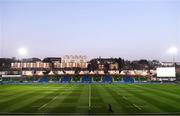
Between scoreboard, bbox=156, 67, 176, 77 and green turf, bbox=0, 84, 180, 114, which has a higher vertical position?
scoreboard, bbox=156, 67, 176, 77

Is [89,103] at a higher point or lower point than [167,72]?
lower

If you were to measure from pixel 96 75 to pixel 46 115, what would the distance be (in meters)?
158

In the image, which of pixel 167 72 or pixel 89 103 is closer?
pixel 89 103

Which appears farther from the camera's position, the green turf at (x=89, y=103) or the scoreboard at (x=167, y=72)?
the scoreboard at (x=167, y=72)

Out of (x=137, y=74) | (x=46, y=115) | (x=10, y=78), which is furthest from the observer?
(x=137, y=74)

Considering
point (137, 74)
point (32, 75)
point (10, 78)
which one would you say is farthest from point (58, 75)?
point (137, 74)

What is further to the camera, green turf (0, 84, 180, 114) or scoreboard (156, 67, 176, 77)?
scoreboard (156, 67, 176, 77)

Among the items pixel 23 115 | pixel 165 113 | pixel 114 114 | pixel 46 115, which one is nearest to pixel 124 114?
pixel 114 114

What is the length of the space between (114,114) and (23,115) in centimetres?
790

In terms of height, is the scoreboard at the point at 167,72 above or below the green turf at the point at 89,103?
above

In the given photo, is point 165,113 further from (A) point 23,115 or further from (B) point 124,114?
(A) point 23,115

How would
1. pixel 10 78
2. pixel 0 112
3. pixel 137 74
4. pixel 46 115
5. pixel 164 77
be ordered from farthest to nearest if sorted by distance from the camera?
pixel 137 74 < pixel 10 78 < pixel 164 77 < pixel 0 112 < pixel 46 115

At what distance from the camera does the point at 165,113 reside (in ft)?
105

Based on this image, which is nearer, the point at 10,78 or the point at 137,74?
the point at 10,78
